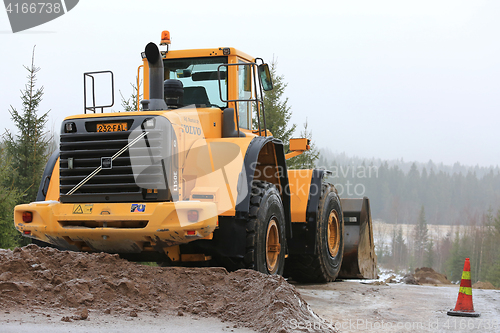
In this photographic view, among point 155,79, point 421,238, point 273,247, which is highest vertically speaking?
point 155,79

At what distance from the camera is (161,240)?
5590 mm

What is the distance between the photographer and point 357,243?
1003 cm

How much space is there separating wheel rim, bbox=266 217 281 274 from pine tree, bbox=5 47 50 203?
1097cm

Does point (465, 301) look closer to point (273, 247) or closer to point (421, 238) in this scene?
point (273, 247)

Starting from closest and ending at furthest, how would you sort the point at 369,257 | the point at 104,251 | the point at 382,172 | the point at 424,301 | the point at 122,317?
the point at 122,317
the point at 104,251
the point at 424,301
the point at 369,257
the point at 382,172

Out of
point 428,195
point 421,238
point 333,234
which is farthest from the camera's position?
point 428,195

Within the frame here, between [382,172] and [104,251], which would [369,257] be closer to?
[104,251]

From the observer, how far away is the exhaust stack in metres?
6.32

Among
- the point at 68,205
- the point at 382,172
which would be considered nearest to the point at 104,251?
the point at 68,205

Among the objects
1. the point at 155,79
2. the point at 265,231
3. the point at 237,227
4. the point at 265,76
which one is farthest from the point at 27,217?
the point at 265,76

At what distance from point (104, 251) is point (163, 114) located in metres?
1.75

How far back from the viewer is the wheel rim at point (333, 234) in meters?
9.20

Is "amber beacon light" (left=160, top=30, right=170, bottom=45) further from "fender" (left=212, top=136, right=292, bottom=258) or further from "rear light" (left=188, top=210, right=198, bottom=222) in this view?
"rear light" (left=188, top=210, right=198, bottom=222)

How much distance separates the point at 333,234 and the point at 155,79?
4627 mm
